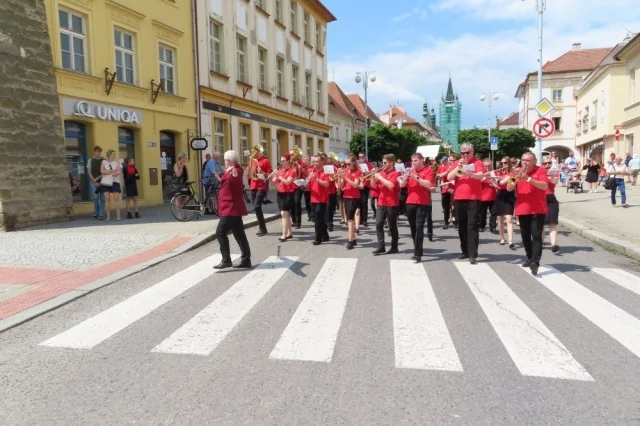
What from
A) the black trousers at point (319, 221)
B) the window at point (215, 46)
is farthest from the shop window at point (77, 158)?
the black trousers at point (319, 221)

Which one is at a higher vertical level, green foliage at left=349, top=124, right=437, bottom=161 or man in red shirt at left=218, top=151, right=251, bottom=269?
green foliage at left=349, top=124, right=437, bottom=161

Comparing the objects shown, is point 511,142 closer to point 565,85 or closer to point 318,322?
point 565,85

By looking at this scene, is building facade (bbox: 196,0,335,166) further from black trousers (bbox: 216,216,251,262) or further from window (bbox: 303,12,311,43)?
black trousers (bbox: 216,216,251,262)

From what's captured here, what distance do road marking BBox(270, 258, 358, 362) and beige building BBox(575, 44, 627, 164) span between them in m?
31.2

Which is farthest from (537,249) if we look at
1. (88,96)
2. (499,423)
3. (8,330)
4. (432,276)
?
(88,96)

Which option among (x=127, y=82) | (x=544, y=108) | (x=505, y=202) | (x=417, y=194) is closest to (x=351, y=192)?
(x=417, y=194)

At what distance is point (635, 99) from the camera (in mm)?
29688

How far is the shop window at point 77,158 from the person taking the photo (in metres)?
14.3

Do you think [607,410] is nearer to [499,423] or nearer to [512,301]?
[499,423]

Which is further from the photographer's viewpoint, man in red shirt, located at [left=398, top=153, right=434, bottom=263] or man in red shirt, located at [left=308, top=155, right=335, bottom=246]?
man in red shirt, located at [left=308, top=155, right=335, bottom=246]

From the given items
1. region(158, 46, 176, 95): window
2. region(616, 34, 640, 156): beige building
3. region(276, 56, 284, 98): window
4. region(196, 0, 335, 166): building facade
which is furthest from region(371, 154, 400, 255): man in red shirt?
region(616, 34, 640, 156): beige building

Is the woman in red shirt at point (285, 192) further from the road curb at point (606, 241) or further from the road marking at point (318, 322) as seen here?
the road curb at point (606, 241)

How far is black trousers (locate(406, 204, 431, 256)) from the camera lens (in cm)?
792

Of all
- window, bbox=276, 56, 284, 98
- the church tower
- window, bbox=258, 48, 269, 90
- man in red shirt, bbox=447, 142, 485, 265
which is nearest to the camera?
man in red shirt, bbox=447, 142, 485, 265
